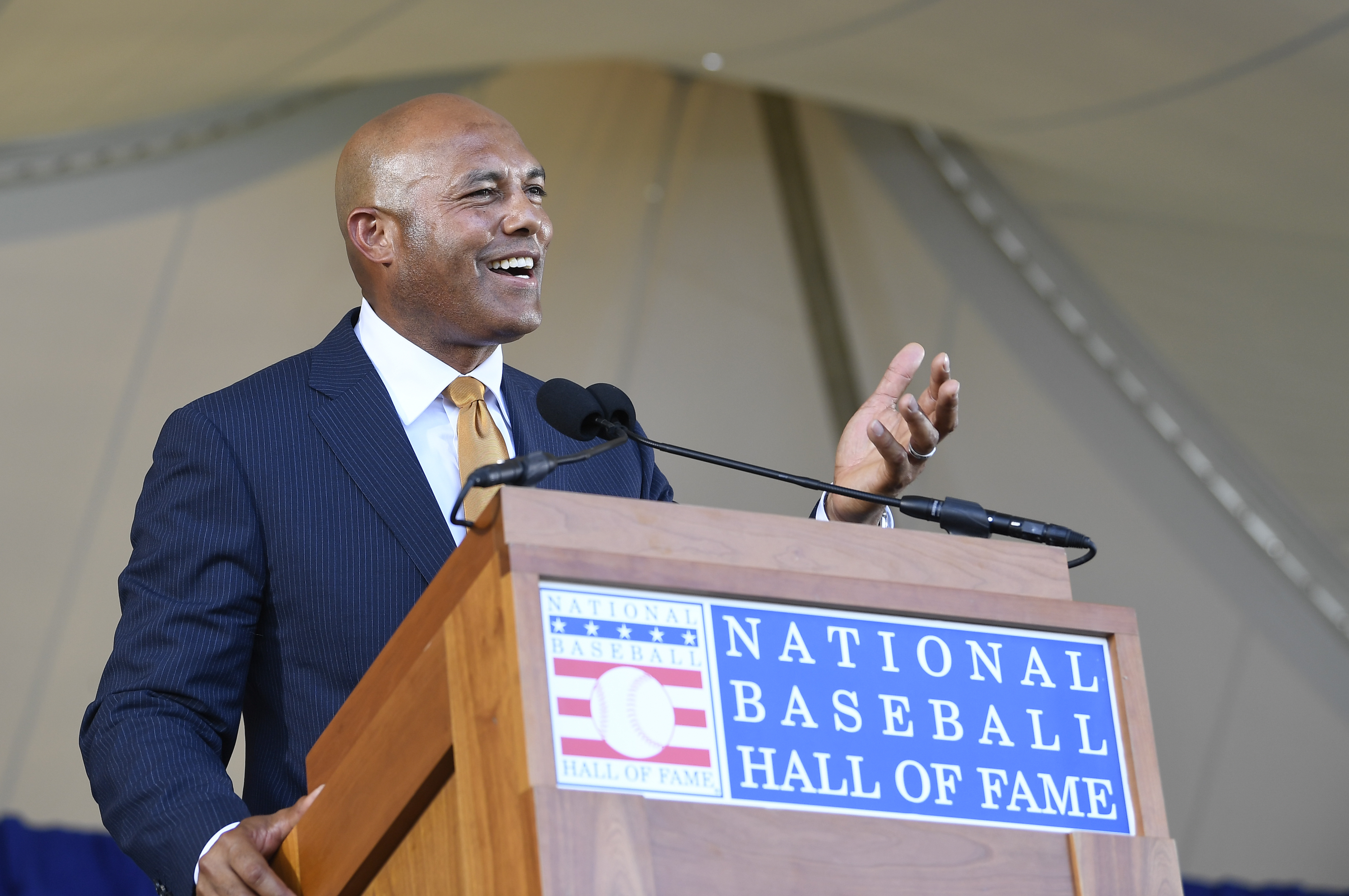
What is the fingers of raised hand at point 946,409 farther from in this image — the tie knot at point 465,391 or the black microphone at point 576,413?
the tie knot at point 465,391

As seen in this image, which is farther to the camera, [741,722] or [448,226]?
[448,226]

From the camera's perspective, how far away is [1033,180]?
4.88 m

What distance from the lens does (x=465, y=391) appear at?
5.48ft

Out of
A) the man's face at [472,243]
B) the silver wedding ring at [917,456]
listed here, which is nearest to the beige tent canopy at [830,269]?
the man's face at [472,243]

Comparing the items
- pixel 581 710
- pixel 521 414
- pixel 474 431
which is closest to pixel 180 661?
pixel 474 431

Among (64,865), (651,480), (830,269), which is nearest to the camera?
(651,480)

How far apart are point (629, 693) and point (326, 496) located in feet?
2.11

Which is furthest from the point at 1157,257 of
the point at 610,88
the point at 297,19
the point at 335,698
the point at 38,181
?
the point at 335,698

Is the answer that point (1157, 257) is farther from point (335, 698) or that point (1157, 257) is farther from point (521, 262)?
point (335, 698)

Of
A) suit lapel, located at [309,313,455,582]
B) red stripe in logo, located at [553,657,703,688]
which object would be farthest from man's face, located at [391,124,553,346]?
red stripe in logo, located at [553,657,703,688]

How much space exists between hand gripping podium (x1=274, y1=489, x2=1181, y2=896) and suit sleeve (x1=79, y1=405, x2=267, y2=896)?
8.4 inches

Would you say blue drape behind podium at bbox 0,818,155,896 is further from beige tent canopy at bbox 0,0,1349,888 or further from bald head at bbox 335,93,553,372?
bald head at bbox 335,93,553,372

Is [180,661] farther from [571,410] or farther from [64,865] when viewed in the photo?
[64,865]

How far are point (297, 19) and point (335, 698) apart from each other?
278cm
